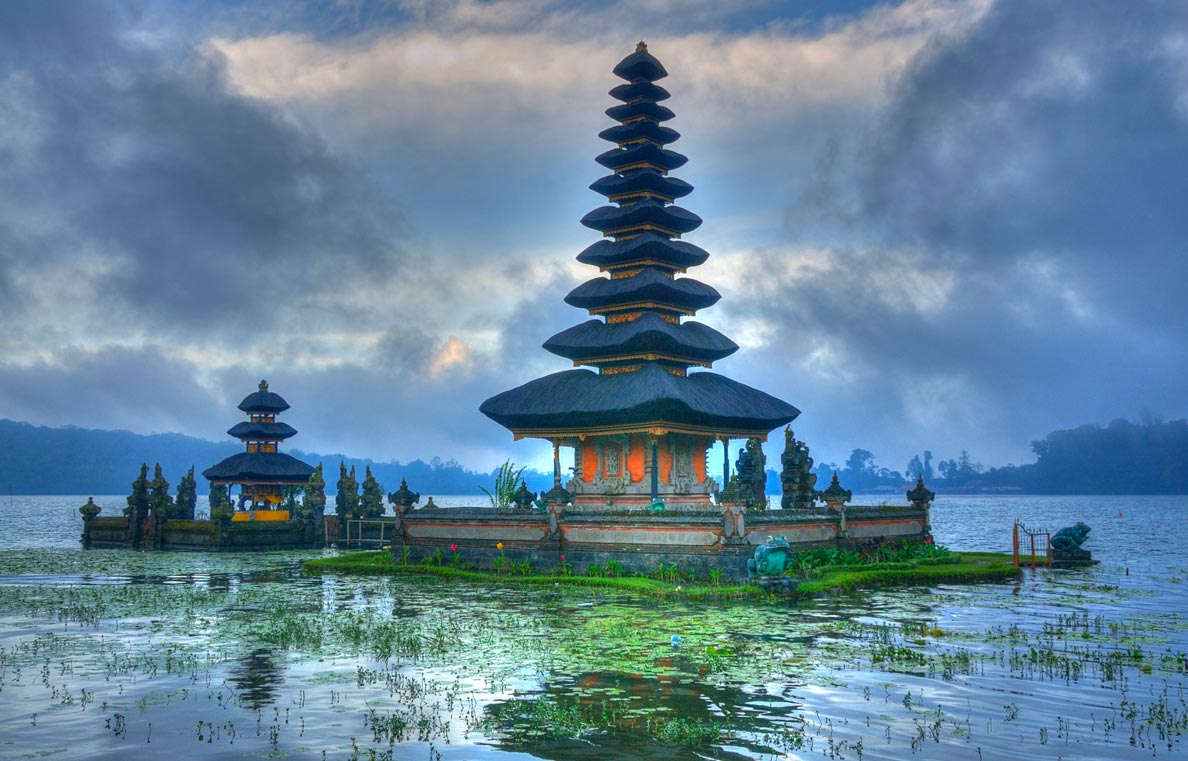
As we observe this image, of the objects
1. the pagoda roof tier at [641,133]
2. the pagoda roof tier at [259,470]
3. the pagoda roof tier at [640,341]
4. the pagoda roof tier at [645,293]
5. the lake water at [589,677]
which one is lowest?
the lake water at [589,677]

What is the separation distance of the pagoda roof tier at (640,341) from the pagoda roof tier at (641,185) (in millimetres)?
7088

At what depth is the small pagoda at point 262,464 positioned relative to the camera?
201ft

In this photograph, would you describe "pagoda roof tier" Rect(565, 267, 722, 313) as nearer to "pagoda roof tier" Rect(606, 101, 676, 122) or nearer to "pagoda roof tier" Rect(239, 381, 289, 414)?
"pagoda roof tier" Rect(606, 101, 676, 122)

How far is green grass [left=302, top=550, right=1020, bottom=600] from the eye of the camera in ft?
93.9

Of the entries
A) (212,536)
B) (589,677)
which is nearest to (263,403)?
(212,536)

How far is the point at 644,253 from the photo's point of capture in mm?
45625

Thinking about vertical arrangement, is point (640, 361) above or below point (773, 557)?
above

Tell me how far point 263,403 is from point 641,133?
3178cm

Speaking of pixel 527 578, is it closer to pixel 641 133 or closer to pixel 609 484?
pixel 609 484

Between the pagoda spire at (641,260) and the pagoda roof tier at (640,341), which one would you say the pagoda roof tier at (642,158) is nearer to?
the pagoda spire at (641,260)

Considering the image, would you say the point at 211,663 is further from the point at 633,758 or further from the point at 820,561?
the point at 820,561

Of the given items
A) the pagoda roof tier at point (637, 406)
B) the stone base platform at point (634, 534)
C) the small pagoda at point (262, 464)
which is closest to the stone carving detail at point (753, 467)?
the pagoda roof tier at point (637, 406)

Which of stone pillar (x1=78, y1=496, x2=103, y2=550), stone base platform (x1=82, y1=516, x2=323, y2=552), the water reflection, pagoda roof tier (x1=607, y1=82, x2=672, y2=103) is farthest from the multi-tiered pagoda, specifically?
stone pillar (x1=78, y1=496, x2=103, y2=550)

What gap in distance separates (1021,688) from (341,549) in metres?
44.9
